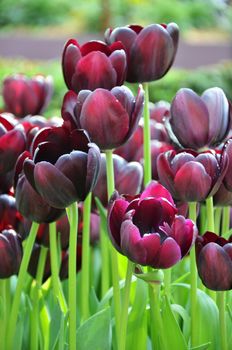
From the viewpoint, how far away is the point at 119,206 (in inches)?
29.9

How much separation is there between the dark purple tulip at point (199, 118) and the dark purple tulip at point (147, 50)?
2.3 inches

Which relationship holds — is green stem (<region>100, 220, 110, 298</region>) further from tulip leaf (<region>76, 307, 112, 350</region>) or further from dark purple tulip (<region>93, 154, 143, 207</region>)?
tulip leaf (<region>76, 307, 112, 350</region>)

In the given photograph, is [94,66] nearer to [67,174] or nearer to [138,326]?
[67,174]

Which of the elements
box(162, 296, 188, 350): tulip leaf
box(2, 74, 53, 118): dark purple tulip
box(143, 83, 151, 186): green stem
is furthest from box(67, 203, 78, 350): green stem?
box(2, 74, 53, 118): dark purple tulip

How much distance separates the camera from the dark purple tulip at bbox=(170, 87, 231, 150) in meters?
0.94

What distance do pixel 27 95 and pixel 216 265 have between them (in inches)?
31.5

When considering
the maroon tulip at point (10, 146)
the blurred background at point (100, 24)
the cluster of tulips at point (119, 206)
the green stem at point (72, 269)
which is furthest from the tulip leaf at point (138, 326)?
the blurred background at point (100, 24)

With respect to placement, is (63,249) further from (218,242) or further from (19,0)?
(19,0)

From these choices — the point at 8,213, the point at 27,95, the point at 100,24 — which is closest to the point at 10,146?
the point at 8,213

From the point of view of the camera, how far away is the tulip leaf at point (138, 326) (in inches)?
36.0

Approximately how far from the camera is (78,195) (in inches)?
31.4

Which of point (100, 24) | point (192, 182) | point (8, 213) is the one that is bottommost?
point (100, 24)

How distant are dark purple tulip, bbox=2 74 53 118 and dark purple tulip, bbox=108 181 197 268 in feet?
2.52

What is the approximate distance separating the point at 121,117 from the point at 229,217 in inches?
13.5
